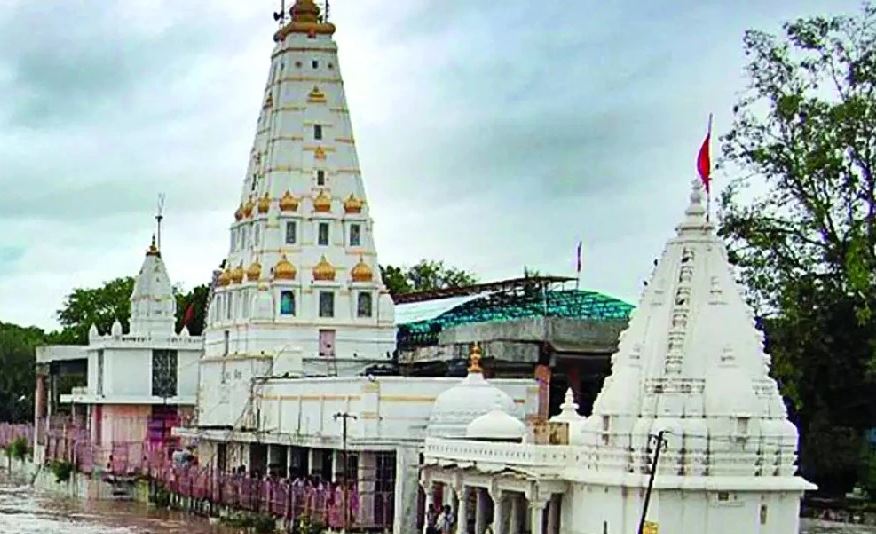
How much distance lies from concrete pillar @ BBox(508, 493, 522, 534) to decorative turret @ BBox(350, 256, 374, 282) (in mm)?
19328

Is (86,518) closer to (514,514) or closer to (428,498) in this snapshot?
(428,498)

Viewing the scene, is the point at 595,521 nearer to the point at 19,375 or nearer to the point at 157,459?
the point at 157,459

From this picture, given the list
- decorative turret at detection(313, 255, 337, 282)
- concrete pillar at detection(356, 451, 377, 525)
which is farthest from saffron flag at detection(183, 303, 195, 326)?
concrete pillar at detection(356, 451, 377, 525)

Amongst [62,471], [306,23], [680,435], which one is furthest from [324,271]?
[680,435]

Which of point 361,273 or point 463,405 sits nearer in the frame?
point 463,405

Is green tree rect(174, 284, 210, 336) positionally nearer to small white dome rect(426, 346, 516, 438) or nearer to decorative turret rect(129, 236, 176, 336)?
decorative turret rect(129, 236, 176, 336)

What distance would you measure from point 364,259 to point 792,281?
54.5 feet

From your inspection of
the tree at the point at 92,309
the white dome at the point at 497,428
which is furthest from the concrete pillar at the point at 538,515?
the tree at the point at 92,309

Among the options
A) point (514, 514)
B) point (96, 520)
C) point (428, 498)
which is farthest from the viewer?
point (96, 520)

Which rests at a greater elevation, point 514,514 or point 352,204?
point 352,204

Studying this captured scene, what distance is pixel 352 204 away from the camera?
5447 cm

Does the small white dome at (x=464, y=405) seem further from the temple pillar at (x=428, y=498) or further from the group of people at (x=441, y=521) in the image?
the group of people at (x=441, y=521)

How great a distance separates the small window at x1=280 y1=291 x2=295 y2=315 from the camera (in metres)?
53.8

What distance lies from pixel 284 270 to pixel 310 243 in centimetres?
117
